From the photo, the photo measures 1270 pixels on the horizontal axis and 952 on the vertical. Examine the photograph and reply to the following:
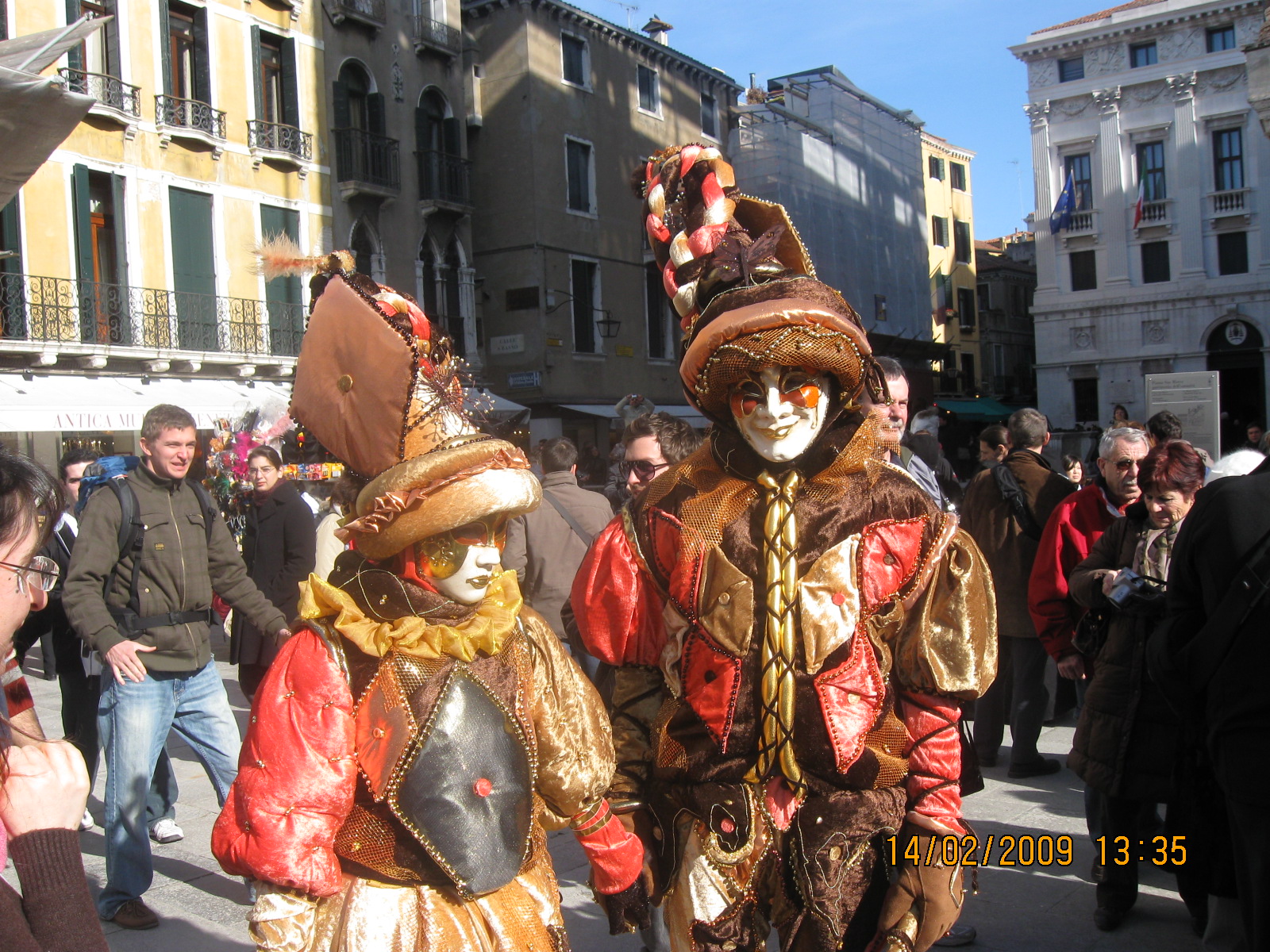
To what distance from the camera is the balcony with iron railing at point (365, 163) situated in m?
18.3

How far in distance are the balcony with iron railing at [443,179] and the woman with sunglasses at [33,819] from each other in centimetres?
1910

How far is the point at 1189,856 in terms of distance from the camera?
10.4ft

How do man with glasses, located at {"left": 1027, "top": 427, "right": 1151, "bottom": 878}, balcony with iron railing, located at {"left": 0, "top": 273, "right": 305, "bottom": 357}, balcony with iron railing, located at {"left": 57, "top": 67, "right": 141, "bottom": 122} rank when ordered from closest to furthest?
man with glasses, located at {"left": 1027, "top": 427, "right": 1151, "bottom": 878}, balcony with iron railing, located at {"left": 0, "top": 273, "right": 305, "bottom": 357}, balcony with iron railing, located at {"left": 57, "top": 67, "right": 141, "bottom": 122}

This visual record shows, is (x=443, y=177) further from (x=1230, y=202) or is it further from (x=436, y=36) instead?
(x=1230, y=202)

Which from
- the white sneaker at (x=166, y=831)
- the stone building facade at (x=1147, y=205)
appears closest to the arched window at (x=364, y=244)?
the white sneaker at (x=166, y=831)

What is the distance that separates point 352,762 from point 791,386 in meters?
1.22

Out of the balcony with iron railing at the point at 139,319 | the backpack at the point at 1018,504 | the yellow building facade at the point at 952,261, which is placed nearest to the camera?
the backpack at the point at 1018,504

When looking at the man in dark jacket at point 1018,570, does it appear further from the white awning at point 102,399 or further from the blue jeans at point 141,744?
the white awning at point 102,399

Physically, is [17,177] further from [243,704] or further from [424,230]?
[424,230]

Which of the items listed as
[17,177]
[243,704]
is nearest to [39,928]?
[17,177]

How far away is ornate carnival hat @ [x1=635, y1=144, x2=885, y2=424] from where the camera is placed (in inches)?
90.4

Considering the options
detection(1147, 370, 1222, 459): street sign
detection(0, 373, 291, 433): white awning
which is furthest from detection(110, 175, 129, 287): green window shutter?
detection(1147, 370, 1222, 459): street sign

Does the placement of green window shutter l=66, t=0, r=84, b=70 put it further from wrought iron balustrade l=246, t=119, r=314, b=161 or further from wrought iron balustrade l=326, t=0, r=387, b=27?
wrought iron balustrade l=326, t=0, r=387, b=27
